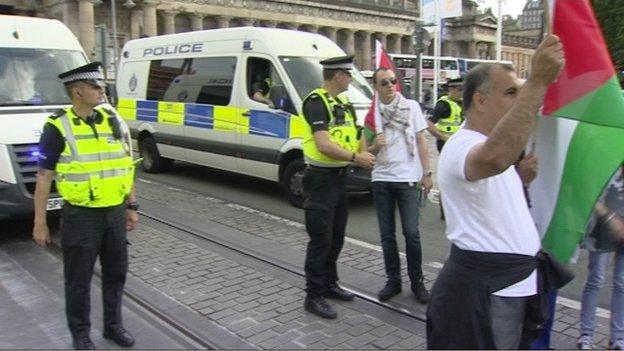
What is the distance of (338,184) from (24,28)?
5866 mm

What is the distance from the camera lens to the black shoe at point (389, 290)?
4.91 m

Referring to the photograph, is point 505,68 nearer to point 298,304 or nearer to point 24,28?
point 298,304

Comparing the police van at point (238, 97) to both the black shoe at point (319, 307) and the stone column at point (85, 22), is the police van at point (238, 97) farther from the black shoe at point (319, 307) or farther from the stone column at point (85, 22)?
the stone column at point (85, 22)

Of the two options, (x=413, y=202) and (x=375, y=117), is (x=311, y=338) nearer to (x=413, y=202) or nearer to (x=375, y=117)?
(x=413, y=202)

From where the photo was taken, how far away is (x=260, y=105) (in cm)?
892

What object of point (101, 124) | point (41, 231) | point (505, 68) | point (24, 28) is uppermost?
point (24, 28)

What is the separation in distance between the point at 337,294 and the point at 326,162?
1202mm

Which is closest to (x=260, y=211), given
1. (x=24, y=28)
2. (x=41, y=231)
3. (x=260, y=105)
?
(x=260, y=105)

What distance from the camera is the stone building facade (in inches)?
2314

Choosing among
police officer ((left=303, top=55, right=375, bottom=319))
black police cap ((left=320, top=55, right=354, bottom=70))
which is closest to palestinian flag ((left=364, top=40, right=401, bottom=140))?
police officer ((left=303, top=55, right=375, bottom=319))

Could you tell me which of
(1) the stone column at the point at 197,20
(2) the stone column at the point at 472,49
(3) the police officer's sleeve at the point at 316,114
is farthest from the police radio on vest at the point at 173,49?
(2) the stone column at the point at 472,49

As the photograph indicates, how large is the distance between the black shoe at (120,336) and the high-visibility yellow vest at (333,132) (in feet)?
5.98

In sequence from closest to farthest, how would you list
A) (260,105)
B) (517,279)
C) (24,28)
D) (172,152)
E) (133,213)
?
1. (517,279)
2. (133,213)
3. (24,28)
4. (260,105)
5. (172,152)

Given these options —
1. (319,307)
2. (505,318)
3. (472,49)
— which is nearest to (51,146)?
(319,307)
